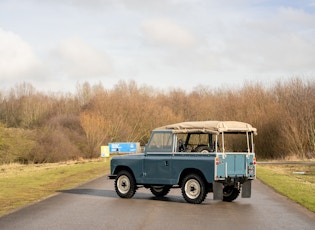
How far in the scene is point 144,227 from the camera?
11289 mm

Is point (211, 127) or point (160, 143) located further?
point (160, 143)

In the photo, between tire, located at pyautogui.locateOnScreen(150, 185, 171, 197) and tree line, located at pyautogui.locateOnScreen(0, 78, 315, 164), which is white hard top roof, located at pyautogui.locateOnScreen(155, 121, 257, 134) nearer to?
tire, located at pyautogui.locateOnScreen(150, 185, 171, 197)

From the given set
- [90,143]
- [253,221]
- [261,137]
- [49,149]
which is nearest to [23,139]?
[49,149]

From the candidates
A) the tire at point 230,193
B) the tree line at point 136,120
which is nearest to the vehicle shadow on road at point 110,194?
the tire at point 230,193

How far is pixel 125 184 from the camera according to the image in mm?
18375

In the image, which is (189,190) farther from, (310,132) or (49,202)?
(310,132)

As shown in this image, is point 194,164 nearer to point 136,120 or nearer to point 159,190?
point 159,190

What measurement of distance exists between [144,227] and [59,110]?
87.0 meters

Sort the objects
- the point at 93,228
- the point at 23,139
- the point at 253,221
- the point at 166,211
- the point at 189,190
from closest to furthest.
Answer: the point at 93,228, the point at 253,221, the point at 166,211, the point at 189,190, the point at 23,139

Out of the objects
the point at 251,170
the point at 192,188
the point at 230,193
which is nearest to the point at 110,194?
the point at 192,188

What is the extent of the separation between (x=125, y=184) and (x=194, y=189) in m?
2.82

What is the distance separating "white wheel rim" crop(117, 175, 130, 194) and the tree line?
33.1m

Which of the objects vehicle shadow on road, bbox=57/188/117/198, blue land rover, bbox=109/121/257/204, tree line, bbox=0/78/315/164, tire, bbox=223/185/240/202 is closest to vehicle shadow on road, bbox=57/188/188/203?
vehicle shadow on road, bbox=57/188/117/198

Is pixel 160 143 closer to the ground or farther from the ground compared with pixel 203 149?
farther from the ground
